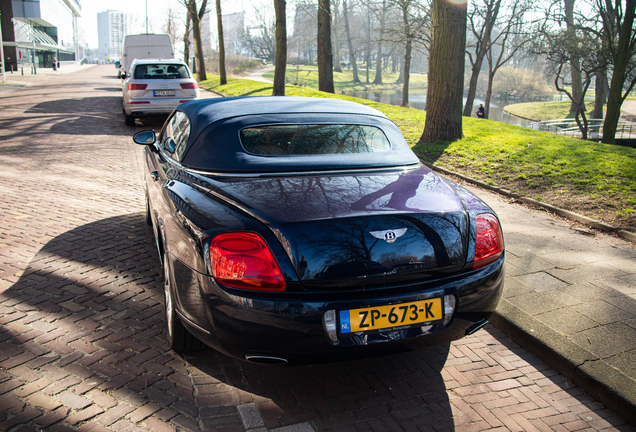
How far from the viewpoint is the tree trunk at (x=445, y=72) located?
31.2 feet

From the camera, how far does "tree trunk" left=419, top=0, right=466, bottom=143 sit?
9.50 meters

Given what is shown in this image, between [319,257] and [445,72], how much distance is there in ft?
28.2

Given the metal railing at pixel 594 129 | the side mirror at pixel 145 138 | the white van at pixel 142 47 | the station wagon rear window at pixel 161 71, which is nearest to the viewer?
the side mirror at pixel 145 138

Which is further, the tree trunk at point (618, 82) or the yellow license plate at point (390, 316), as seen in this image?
the tree trunk at point (618, 82)

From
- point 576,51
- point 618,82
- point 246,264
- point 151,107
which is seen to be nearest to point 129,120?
point 151,107

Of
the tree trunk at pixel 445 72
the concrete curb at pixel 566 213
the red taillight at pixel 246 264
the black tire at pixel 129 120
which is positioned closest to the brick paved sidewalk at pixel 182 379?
the red taillight at pixel 246 264

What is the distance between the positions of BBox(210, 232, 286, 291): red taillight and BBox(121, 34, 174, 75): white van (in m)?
21.7

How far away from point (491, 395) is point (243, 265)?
5.25 feet

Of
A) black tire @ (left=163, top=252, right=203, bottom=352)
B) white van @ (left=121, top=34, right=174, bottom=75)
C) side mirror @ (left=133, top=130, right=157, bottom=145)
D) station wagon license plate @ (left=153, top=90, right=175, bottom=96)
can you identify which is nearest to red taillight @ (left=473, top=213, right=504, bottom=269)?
black tire @ (left=163, top=252, right=203, bottom=352)

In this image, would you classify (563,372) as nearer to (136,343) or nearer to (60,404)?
(136,343)

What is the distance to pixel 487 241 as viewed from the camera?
2643mm

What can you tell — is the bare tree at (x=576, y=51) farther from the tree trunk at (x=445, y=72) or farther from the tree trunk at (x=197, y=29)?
the tree trunk at (x=197, y=29)

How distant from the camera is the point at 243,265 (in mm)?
2252

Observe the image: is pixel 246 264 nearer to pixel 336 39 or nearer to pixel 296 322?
pixel 296 322
